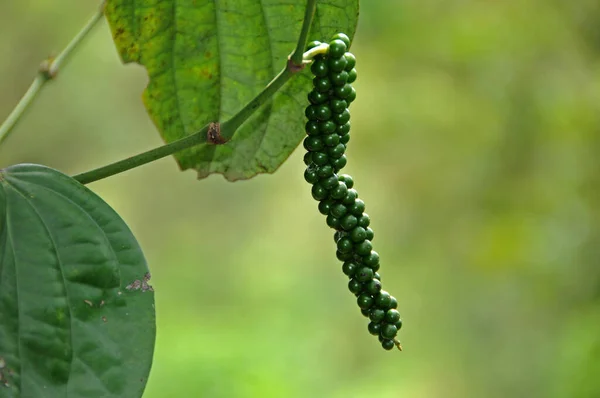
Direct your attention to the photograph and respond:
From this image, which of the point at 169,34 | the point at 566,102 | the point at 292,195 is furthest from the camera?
the point at 292,195

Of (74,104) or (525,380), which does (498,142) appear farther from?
(74,104)

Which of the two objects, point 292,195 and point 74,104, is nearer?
point 74,104

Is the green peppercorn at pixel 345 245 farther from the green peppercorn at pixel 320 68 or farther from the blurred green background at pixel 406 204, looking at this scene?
the blurred green background at pixel 406 204

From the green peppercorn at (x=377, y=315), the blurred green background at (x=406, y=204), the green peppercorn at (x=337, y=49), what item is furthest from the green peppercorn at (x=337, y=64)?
the blurred green background at (x=406, y=204)

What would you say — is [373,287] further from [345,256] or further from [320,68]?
[320,68]

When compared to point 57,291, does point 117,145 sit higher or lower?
higher

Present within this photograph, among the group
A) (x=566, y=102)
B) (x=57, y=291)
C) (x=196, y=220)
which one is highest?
(x=566, y=102)

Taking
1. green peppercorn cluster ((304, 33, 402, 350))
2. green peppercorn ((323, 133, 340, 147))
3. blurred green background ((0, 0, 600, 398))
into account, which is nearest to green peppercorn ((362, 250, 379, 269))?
green peppercorn cluster ((304, 33, 402, 350))

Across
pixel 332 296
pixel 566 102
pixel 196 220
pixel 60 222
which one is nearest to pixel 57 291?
pixel 60 222

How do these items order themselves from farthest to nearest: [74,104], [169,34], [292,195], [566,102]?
[292,195] → [74,104] → [566,102] → [169,34]
